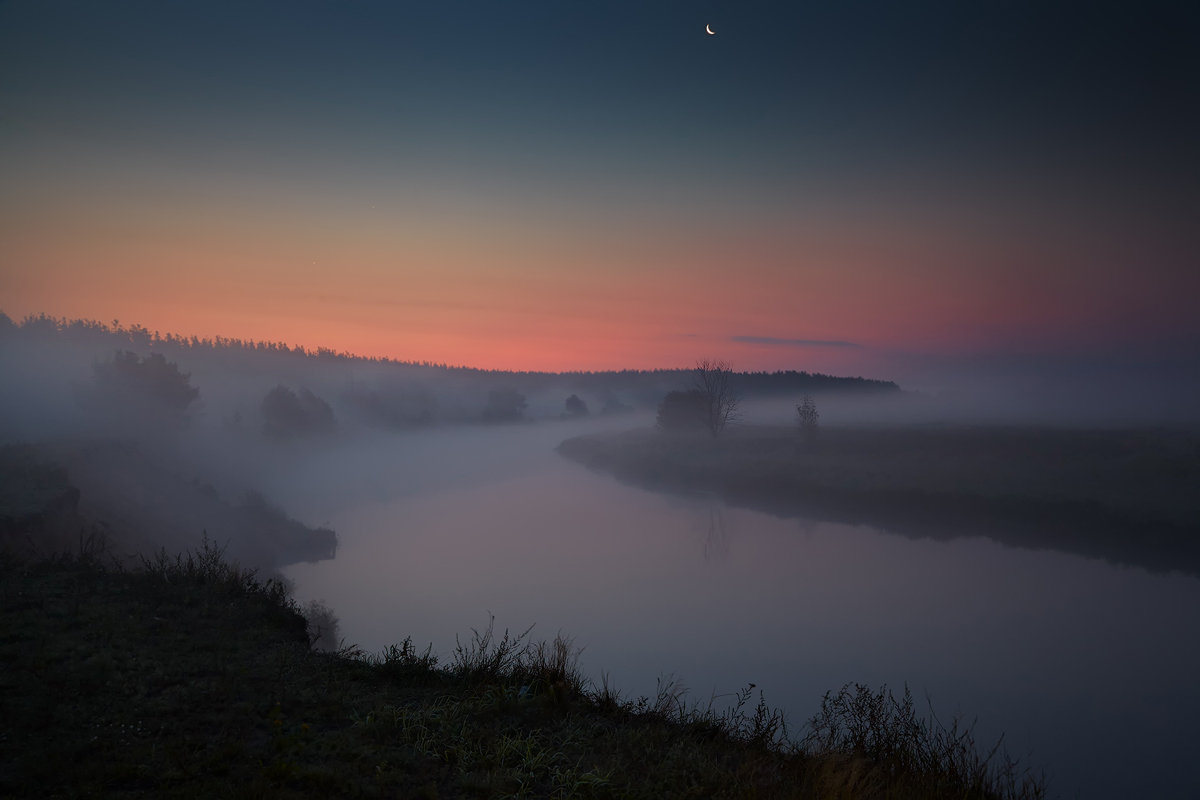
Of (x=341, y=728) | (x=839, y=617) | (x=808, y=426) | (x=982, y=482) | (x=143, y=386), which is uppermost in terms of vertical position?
(x=808, y=426)

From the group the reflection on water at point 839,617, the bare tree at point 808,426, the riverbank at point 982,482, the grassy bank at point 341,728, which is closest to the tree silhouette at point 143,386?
the reflection on water at point 839,617

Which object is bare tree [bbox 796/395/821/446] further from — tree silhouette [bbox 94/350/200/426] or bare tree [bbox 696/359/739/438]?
tree silhouette [bbox 94/350/200/426]

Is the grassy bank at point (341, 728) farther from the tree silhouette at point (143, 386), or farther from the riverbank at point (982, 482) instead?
the tree silhouette at point (143, 386)

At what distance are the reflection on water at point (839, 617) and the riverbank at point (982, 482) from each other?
9.37 ft

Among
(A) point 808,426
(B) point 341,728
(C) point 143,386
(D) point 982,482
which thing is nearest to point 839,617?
(B) point 341,728

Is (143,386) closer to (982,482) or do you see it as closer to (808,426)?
(808,426)

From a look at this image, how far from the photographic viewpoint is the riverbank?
2923cm

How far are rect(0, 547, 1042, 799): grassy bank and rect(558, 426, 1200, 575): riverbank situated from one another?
30.3 metres

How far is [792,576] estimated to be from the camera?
26625 millimetres

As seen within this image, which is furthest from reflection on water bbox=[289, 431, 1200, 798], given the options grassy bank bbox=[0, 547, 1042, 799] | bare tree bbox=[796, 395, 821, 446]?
bare tree bbox=[796, 395, 821, 446]

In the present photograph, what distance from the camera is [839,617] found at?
865 inches

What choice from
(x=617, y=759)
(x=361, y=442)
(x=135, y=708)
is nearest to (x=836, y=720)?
(x=617, y=759)

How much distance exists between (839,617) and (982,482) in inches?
907

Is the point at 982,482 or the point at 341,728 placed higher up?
the point at 341,728
